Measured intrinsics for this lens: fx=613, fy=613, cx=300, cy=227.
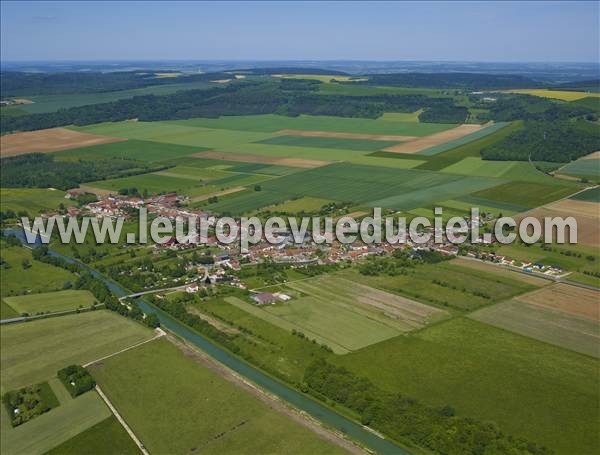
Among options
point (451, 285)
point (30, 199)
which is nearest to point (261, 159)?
point (30, 199)

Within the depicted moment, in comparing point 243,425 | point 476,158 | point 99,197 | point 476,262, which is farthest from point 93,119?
point 243,425

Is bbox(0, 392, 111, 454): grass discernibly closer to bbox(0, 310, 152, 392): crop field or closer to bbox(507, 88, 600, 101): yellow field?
bbox(0, 310, 152, 392): crop field

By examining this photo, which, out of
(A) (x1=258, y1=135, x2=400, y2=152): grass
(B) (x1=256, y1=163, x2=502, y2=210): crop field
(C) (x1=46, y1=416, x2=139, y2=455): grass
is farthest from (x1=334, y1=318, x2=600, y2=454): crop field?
(A) (x1=258, y1=135, x2=400, y2=152): grass

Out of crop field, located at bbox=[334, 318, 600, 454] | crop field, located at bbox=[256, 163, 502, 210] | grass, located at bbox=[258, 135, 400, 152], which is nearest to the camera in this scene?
crop field, located at bbox=[334, 318, 600, 454]

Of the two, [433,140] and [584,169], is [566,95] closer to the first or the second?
[433,140]

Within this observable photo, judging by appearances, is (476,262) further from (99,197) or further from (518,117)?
(518,117)
